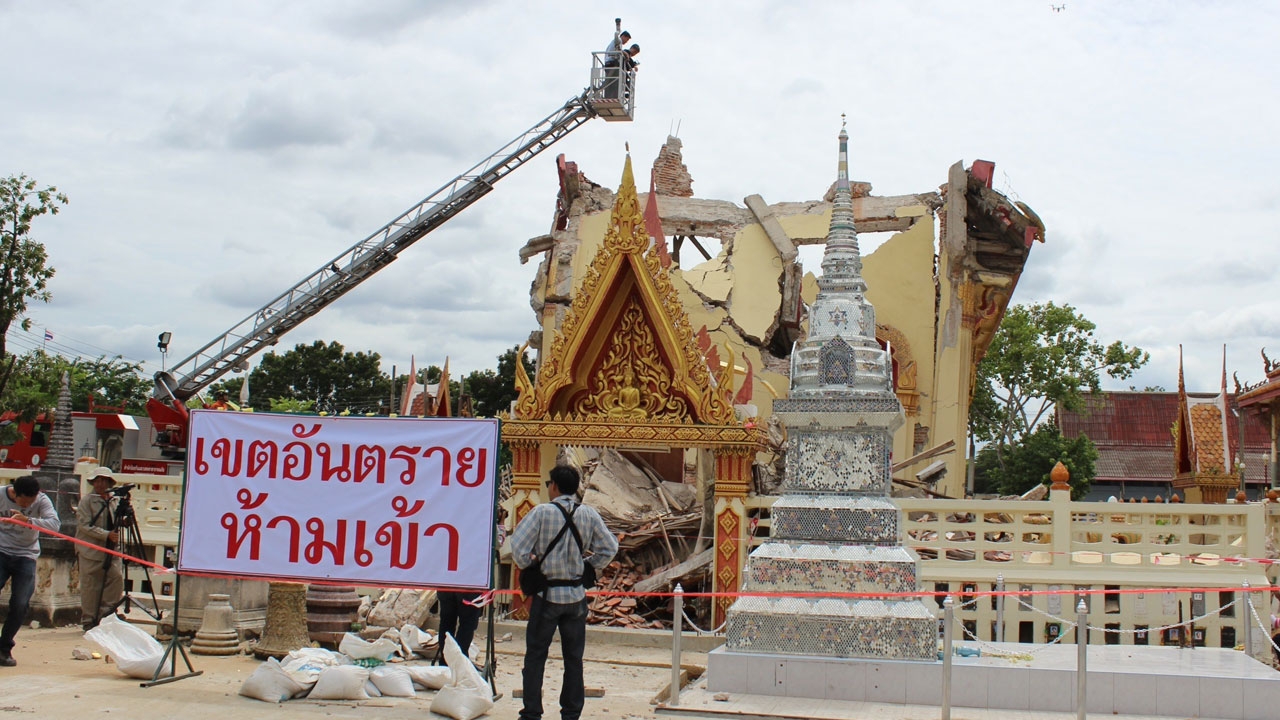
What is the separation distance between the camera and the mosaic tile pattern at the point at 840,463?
920 cm

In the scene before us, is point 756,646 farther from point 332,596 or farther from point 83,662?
point 83,662

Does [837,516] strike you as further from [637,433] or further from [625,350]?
[625,350]

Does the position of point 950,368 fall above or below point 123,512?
above

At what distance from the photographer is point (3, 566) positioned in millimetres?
8945

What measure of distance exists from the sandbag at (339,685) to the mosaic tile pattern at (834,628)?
9.18 ft

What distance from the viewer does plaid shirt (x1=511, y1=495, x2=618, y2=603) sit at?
6.67m

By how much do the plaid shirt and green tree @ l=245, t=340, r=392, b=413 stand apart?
47159 millimetres

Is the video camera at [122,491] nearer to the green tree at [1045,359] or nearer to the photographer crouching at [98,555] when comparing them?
the photographer crouching at [98,555]

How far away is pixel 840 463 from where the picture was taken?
30.3ft

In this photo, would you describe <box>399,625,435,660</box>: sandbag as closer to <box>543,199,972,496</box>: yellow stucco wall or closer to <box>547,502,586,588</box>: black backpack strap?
<box>547,502,586,588</box>: black backpack strap

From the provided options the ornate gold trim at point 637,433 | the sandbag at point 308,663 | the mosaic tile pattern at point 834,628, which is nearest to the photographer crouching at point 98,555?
the sandbag at point 308,663

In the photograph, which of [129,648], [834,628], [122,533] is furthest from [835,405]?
[122,533]

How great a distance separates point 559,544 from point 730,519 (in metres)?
5.07

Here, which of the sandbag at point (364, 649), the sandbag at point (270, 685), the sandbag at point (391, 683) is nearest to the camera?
the sandbag at point (270, 685)
